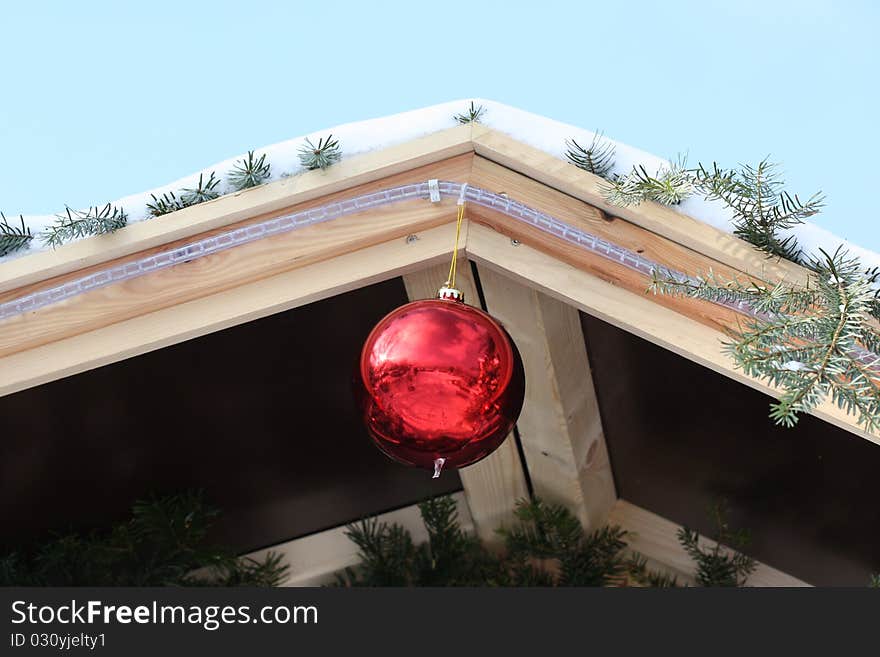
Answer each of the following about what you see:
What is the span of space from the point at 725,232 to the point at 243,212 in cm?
61

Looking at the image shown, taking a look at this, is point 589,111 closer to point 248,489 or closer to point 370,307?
point 370,307

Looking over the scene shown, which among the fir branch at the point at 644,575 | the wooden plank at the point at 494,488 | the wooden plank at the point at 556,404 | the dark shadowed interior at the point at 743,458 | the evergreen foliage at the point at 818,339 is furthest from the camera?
the fir branch at the point at 644,575

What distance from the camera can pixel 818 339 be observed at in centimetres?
102

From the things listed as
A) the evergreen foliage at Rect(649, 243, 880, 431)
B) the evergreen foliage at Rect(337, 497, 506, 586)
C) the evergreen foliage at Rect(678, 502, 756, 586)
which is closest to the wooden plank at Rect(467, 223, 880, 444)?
the evergreen foliage at Rect(649, 243, 880, 431)

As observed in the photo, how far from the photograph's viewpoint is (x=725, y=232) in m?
1.21

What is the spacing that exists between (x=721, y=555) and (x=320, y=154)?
109 centimetres

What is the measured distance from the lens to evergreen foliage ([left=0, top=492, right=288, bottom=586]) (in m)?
1.71

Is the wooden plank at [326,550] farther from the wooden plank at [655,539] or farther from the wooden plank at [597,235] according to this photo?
the wooden plank at [597,235]

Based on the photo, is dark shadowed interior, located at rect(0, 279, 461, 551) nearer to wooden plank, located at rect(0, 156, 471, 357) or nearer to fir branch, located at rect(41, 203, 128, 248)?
wooden plank, located at rect(0, 156, 471, 357)

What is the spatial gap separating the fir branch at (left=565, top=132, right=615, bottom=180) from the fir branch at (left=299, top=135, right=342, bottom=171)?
30cm

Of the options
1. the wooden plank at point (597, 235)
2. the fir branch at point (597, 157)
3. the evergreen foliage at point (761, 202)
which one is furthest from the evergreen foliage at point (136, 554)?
the evergreen foliage at point (761, 202)

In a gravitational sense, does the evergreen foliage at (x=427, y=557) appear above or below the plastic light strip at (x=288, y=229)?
below

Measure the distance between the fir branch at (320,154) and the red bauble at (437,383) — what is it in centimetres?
25

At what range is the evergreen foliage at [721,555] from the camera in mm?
1752
